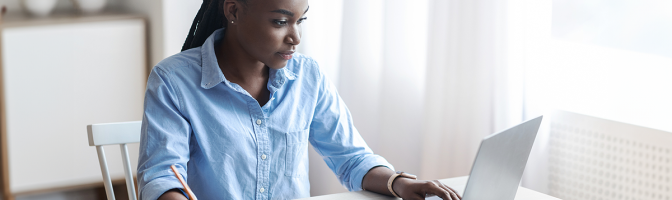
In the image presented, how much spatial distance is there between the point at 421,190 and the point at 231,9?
52 cm

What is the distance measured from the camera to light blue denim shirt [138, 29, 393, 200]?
4.14 feet

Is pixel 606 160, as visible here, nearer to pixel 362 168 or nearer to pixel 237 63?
pixel 362 168

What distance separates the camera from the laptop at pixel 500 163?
101 centimetres

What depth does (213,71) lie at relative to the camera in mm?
1344

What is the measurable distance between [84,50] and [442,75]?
1.49 meters

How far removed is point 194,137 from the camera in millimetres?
1355

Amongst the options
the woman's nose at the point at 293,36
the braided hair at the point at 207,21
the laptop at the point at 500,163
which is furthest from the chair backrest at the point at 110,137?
the laptop at the point at 500,163

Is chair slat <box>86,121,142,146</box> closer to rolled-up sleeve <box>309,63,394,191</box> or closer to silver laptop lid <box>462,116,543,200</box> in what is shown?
rolled-up sleeve <box>309,63,394,191</box>

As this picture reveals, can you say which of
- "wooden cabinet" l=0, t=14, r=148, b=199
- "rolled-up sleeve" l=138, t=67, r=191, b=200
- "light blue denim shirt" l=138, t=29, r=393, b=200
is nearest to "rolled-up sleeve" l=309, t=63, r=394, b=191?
"light blue denim shirt" l=138, t=29, r=393, b=200

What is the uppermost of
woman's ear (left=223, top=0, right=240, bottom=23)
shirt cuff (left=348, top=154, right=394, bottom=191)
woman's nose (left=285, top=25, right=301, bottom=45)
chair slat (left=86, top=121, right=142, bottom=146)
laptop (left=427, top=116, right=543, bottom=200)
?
woman's ear (left=223, top=0, right=240, bottom=23)

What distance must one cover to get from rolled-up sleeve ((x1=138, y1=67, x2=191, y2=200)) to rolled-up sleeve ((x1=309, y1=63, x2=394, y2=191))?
1.05ft

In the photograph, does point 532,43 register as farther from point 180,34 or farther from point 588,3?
point 180,34

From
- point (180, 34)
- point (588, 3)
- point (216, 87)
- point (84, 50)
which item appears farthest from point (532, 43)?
point (84, 50)

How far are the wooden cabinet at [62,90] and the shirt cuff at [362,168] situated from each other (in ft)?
5.49
